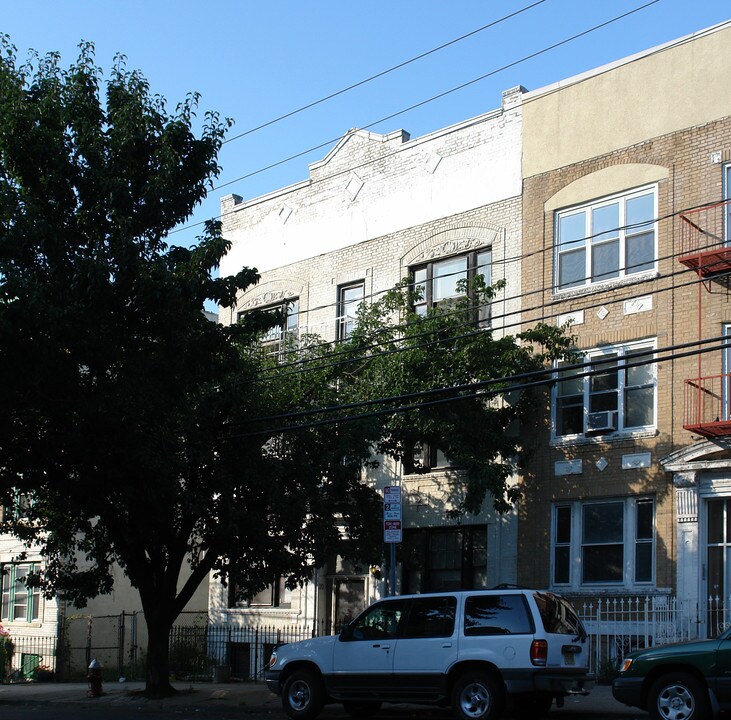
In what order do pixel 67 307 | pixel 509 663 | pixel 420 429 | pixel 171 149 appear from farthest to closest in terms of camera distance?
pixel 420 429 < pixel 171 149 < pixel 67 307 < pixel 509 663

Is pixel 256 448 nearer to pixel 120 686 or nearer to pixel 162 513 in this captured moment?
pixel 162 513

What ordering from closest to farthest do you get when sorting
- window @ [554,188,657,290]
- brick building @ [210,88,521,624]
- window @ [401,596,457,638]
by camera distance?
window @ [401,596,457,638], window @ [554,188,657,290], brick building @ [210,88,521,624]

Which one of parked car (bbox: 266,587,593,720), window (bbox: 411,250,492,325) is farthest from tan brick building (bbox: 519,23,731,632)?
parked car (bbox: 266,587,593,720)

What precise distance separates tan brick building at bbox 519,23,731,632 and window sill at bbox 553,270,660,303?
4 centimetres

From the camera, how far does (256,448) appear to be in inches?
806

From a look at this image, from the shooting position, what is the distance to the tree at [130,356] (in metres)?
17.0

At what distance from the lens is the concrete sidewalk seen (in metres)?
16.5

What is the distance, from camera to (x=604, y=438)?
21891 mm

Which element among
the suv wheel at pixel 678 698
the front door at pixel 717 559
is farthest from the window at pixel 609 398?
the suv wheel at pixel 678 698

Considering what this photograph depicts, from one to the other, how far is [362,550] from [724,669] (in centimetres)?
1002

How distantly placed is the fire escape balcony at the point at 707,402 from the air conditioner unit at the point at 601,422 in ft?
5.17

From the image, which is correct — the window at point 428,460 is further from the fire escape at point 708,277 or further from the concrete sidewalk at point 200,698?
the fire escape at point 708,277

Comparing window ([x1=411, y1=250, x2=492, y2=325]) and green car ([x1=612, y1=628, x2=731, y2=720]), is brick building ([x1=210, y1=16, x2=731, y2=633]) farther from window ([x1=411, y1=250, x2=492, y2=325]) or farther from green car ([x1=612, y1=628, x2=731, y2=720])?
green car ([x1=612, y1=628, x2=731, y2=720])

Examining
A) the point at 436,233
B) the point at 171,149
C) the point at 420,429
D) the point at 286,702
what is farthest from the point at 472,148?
the point at 286,702
